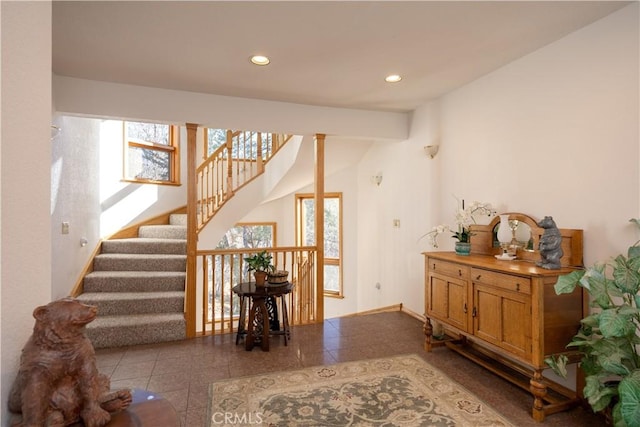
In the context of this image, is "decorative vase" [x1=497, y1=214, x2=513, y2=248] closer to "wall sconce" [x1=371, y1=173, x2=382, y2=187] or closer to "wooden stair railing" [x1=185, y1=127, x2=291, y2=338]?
"wall sconce" [x1=371, y1=173, x2=382, y2=187]

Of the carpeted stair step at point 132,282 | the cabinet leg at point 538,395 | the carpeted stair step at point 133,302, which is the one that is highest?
the carpeted stair step at point 132,282

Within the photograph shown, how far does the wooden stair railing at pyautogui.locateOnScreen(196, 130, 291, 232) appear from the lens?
16.6 feet

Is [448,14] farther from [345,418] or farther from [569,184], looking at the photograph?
[345,418]

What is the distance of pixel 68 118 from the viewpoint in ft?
11.3

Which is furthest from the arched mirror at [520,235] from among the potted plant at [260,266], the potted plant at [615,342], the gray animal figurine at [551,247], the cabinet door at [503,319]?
the potted plant at [260,266]

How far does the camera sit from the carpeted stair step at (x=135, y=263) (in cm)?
415

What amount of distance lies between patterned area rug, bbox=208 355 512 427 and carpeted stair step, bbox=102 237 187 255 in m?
2.46

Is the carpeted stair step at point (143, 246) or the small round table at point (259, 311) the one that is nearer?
the small round table at point (259, 311)

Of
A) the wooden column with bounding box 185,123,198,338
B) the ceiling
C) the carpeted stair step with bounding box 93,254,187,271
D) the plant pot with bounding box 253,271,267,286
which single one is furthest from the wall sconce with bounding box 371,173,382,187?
the carpeted stair step with bounding box 93,254,187,271

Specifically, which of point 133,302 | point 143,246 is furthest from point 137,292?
point 143,246

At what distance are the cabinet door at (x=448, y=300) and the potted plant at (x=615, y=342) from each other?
0.76 m

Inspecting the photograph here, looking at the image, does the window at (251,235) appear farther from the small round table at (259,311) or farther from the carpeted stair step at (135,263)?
the small round table at (259,311)

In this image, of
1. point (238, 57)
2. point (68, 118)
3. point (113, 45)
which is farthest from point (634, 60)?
point (68, 118)

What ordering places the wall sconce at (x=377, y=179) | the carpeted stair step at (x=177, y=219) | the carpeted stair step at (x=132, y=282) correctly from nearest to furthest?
the carpeted stair step at (x=132, y=282) → the wall sconce at (x=377, y=179) → the carpeted stair step at (x=177, y=219)
